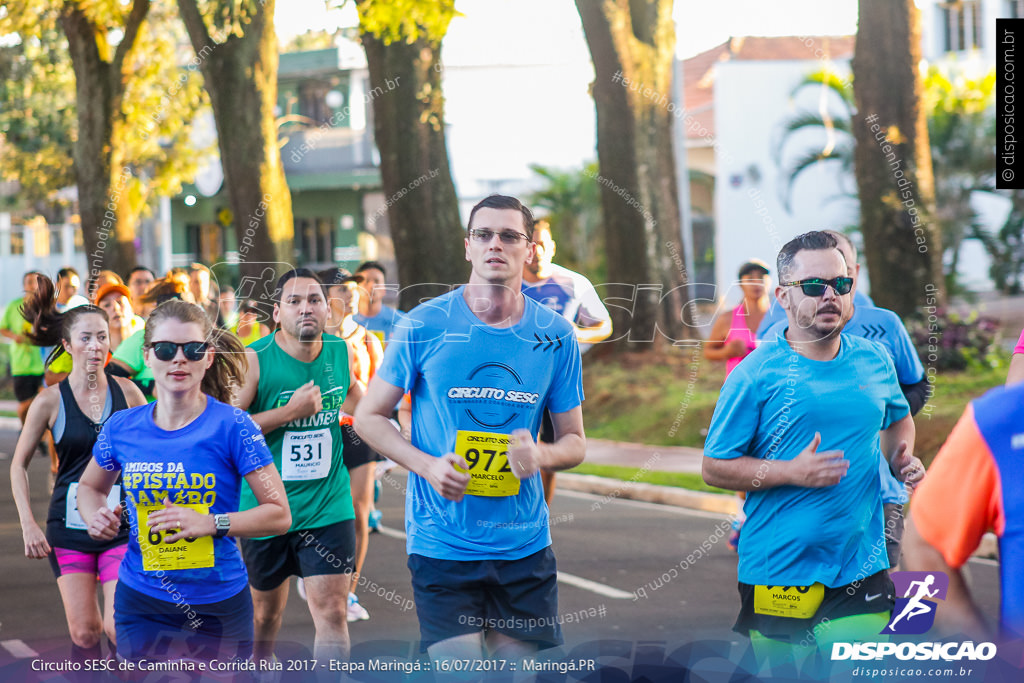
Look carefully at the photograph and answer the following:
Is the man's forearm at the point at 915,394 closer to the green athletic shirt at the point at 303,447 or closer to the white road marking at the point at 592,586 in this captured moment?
the green athletic shirt at the point at 303,447

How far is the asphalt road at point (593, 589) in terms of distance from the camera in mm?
6363

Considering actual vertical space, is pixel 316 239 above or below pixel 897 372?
above

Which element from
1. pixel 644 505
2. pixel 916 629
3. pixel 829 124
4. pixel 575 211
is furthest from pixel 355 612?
pixel 575 211

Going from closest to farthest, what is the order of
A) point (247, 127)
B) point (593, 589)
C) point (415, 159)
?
1. point (593, 589)
2. point (415, 159)
3. point (247, 127)

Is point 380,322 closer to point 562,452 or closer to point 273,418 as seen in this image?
point 273,418

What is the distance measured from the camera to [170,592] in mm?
4133

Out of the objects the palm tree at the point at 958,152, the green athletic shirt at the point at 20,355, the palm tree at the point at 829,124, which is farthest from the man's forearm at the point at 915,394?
the palm tree at the point at 958,152

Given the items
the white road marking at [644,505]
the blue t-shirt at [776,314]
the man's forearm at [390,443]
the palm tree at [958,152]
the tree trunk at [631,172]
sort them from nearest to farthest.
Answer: the man's forearm at [390,443]
the blue t-shirt at [776,314]
the white road marking at [644,505]
the tree trunk at [631,172]
the palm tree at [958,152]

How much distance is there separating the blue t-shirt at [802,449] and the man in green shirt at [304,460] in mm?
2009

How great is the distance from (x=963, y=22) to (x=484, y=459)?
119ft

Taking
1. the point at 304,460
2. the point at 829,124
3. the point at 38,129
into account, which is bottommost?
the point at 304,460

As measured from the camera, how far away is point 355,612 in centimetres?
698

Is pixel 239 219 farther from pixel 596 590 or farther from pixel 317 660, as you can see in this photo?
pixel 317 660

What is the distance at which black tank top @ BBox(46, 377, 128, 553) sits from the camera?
16.6 ft
